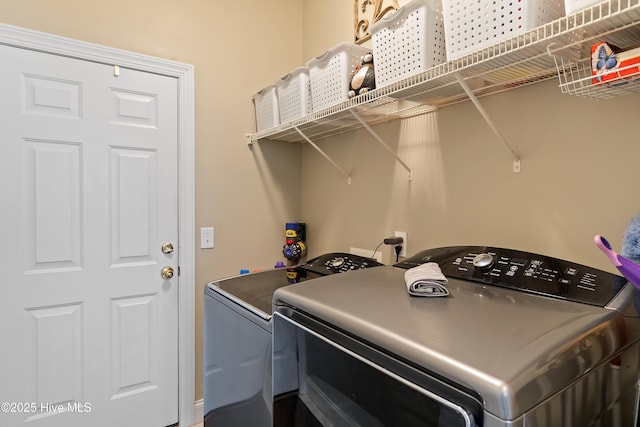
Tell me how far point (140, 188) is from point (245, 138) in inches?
26.1

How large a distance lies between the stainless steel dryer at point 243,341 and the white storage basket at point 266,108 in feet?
2.76

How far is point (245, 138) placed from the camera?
2.20 meters

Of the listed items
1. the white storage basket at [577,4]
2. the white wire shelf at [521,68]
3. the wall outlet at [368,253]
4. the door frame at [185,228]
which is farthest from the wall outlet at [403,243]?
the door frame at [185,228]

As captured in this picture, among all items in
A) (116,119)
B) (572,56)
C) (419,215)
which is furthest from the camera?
(116,119)

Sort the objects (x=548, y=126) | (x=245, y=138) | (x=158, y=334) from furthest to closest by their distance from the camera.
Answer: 1. (x=245, y=138)
2. (x=158, y=334)
3. (x=548, y=126)

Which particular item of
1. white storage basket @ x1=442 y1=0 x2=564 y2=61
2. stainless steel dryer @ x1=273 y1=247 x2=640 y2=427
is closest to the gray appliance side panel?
stainless steel dryer @ x1=273 y1=247 x2=640 y2=427

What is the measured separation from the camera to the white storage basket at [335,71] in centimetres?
148

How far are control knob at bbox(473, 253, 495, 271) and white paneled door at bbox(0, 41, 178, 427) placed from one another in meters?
1.56

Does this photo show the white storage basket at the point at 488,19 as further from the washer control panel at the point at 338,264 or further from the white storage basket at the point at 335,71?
the washer control panel at the point at 338,264

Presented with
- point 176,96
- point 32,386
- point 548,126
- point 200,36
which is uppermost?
point 200,36

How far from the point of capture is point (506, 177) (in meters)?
1.27

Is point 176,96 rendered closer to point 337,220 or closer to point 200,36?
point 200,36

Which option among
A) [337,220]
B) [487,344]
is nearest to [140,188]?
[337,220]

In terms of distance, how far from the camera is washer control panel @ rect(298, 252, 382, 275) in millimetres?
1499
